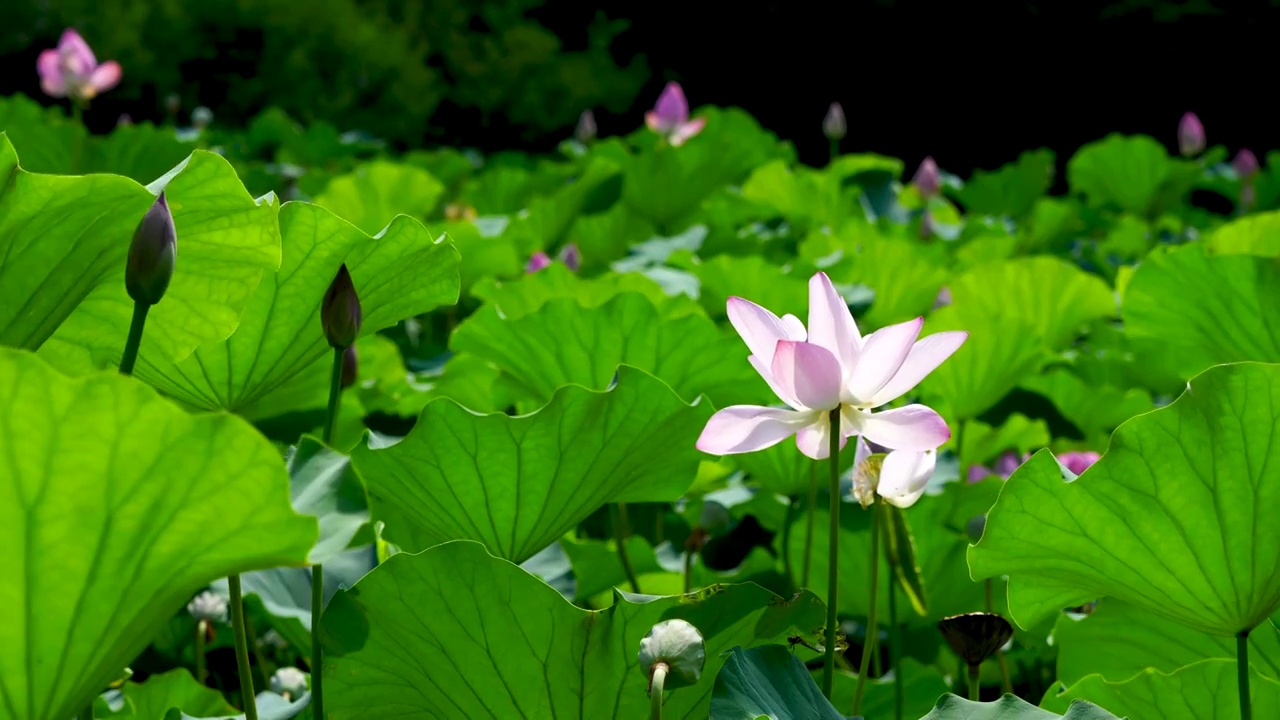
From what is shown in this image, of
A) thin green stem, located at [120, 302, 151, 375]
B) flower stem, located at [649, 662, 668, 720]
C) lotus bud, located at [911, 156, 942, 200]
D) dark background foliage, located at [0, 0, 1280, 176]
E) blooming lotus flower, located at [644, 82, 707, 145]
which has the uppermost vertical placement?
thin green stem, located at [120, 302, 151, 375]

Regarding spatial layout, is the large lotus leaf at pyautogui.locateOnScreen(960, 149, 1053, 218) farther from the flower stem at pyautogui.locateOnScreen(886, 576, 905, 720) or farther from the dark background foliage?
the dark background foliage

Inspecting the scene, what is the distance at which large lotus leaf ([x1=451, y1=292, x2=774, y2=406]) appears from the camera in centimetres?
119

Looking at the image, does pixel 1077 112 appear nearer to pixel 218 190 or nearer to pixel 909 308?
pixel 909 308

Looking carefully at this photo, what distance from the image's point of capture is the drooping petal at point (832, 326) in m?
0.74

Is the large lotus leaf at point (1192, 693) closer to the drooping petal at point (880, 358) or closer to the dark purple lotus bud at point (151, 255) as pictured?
the drooping petal at point (880, 358)

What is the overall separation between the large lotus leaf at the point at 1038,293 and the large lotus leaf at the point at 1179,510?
3.16 feet

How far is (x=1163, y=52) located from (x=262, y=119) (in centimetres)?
729

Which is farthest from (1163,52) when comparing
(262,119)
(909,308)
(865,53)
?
(909,308)

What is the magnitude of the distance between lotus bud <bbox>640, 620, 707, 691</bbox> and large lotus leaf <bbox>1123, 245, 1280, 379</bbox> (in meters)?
0.90

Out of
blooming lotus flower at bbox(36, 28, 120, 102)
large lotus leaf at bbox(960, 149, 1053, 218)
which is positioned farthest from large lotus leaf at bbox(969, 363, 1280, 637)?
large lotus leaf at bbox(960, 149, 1053, 218)

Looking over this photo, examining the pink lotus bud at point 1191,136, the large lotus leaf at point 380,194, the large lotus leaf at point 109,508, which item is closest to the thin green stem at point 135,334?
the large lotus leaf at point 109,508

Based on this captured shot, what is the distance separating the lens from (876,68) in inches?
377

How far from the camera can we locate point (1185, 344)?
56.1 inches

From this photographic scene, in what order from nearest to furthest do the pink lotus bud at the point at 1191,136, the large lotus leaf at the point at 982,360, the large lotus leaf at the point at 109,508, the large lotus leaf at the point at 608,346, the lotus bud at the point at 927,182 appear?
the large lotus leaf at the point at 109,508 → the large lotus leaf at the point at 608,346 → the large lotus leaf at the point at 982,360 → the lotus bud at the point at 927,182 → the pink lotus bud at the point at 1191,136
